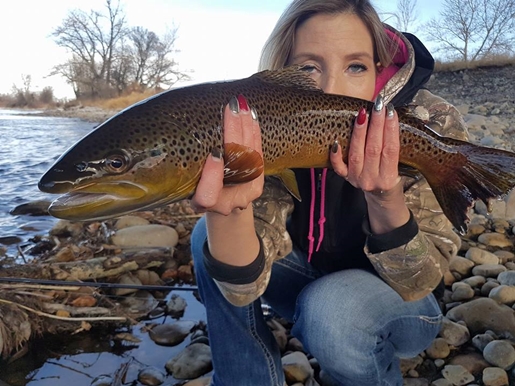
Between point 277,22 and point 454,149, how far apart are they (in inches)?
43.7

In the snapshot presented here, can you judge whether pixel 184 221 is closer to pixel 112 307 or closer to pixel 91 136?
pixel 112 307

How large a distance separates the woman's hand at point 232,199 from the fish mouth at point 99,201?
23cm

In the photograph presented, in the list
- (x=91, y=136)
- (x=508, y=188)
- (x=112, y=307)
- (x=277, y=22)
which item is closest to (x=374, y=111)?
(x=508, y=188)

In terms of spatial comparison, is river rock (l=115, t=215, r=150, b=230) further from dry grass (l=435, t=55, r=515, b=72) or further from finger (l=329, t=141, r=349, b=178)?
dry grass (l=435, t=55, r=515, b=72)

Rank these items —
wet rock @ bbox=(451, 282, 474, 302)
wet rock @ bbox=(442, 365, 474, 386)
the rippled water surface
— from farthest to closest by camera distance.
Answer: the rippled water surface
wet rock @ bbox=(451, 282, 474, 302)
wet rock @ bbox=(442, 365, 474, 386)

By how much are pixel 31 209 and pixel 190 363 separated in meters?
4.58

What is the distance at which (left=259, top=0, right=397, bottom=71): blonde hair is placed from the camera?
229 centimetres

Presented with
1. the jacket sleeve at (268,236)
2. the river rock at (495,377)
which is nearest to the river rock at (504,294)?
the river rock at (495,377)

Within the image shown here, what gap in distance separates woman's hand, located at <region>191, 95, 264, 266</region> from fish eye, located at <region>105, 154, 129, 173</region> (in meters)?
0.27

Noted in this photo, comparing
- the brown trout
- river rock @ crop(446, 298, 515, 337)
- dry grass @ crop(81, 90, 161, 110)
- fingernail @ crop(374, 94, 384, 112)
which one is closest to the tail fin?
the brown trout

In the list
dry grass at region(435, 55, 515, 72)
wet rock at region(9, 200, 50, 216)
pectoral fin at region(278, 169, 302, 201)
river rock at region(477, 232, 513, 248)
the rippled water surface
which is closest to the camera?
pectoral fin at region(278, 169, 302, 201)

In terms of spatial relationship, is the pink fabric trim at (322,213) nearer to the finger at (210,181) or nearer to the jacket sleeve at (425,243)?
the jacket sleeve at (425,243)

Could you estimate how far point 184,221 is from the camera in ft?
17.7

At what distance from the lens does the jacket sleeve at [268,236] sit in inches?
83.0
